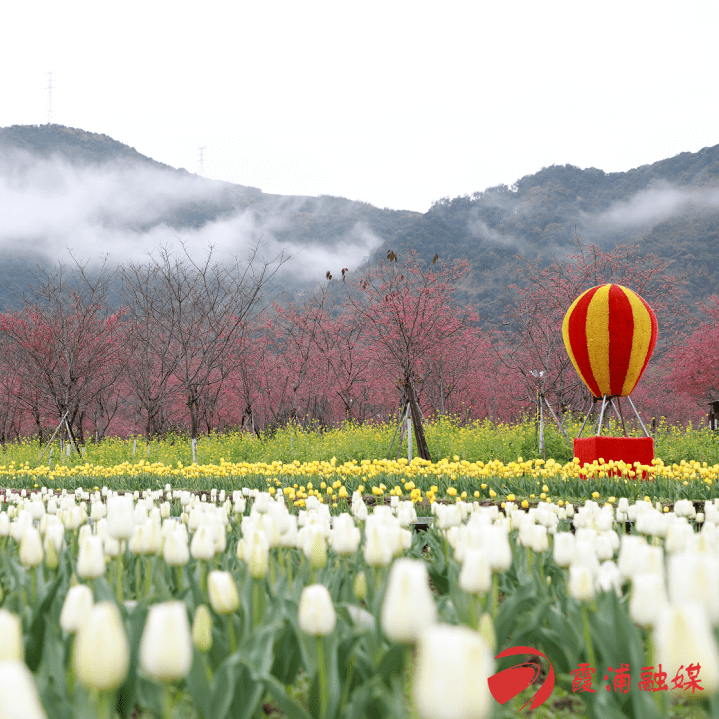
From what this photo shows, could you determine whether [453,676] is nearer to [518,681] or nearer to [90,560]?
[518,681]

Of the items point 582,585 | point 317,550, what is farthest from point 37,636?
point 582,585

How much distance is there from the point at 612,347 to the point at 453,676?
862 centimetres

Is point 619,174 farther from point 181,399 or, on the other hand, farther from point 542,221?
point 181,399

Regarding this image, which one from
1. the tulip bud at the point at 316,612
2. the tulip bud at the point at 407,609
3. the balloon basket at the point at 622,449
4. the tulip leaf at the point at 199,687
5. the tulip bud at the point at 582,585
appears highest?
the tulip bud at the point at 407,609

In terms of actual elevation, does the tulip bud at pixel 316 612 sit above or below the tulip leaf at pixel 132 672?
above

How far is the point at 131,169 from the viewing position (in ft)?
352

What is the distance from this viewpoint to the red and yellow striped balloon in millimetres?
8367

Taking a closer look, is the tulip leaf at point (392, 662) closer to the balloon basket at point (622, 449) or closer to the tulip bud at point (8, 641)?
the tulip bud at point (8, 641)

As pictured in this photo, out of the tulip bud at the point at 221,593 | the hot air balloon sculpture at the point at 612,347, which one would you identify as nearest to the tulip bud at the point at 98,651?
the tulip bud at the point at 221,593

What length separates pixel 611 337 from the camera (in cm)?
839

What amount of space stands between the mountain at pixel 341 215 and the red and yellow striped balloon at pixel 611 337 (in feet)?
132

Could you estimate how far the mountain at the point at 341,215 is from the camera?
5684 cm

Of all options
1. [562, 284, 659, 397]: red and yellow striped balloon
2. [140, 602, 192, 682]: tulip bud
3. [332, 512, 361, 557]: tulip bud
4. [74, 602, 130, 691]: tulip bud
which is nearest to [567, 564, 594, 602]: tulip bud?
[332, 512, 361, 557]: tulip bud

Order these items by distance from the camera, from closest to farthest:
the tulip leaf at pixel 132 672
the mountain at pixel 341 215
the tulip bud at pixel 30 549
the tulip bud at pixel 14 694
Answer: the tulip bud at pixel 14 694 → the tulip leaf at pixel 132 672 → the tulip bud at pixel 30 549 → the mountain at pixel 341 215
